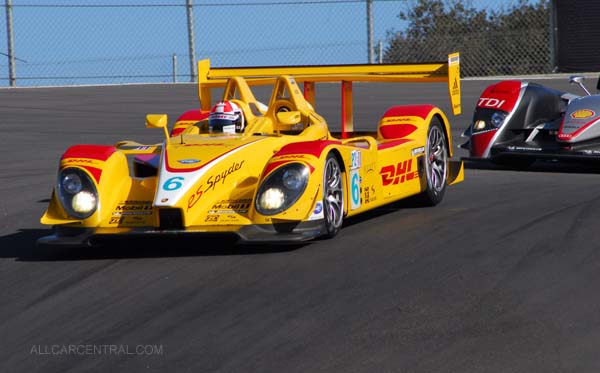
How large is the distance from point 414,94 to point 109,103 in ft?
18.2

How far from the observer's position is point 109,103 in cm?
2109

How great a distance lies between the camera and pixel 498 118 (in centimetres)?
1220

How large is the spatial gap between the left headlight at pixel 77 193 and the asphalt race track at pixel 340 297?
325 millimetres

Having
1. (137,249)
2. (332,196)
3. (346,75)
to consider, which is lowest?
(137,249)

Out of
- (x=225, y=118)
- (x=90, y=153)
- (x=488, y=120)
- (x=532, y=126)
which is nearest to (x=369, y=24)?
(x=488, y=120)

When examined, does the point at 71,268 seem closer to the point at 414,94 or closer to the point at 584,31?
the point at 414,94

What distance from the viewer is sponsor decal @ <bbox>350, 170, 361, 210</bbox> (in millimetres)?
8328

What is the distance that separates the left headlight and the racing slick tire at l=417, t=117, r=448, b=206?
2.94 m

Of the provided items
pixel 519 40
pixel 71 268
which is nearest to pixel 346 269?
pixel 71 268

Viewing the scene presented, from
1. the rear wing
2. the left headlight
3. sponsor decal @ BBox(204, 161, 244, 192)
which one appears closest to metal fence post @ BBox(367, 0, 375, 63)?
the rear wing

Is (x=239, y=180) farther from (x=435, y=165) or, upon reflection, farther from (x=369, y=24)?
(x=369, y=24)

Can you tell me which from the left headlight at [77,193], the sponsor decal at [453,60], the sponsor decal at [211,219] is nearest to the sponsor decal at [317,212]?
the sponsor decal at [211,219]

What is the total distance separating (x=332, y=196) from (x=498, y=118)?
4.63m

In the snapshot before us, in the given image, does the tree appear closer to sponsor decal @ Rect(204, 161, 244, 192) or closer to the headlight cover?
the headlight cover
